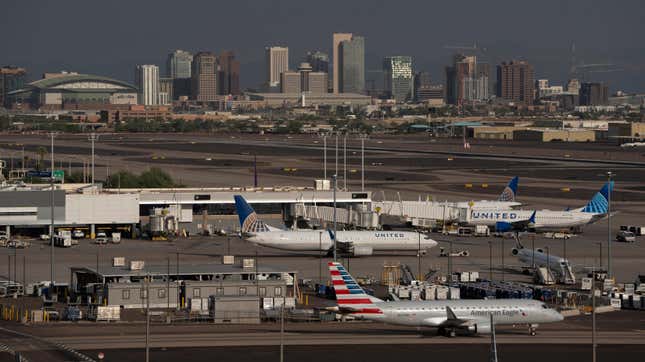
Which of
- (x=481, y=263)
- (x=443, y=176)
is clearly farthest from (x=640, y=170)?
(x=481, y=263)

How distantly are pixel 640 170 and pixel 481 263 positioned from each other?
96191 mm

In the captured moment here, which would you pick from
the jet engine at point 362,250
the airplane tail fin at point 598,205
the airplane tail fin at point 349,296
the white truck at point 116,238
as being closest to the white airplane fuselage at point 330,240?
the jet engine at point 362,250

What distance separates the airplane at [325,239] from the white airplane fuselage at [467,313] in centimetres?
2933

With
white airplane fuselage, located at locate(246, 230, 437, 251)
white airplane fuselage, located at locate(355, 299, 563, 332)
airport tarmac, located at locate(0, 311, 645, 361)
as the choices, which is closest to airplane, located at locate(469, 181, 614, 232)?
white airplane fuselage, located at locate(246, 230, 437, 251)

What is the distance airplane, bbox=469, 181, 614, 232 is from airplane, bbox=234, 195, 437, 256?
49.8ft

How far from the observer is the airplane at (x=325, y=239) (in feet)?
301

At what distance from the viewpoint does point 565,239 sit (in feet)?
348

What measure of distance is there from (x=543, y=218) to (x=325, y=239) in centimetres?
2425

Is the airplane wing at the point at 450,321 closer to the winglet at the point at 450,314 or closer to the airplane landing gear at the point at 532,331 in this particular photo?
the winglet at the point at 450,314

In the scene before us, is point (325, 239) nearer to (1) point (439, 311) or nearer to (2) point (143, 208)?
(2) point (143, 208)

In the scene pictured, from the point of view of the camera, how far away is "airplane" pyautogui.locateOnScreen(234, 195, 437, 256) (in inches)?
3610

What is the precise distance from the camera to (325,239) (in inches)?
3639

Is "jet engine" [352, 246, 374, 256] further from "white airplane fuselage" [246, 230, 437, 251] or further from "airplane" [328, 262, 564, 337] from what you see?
"airplane" [328, 262, 564, 337]

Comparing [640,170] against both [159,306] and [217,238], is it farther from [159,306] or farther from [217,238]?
[159,306]
